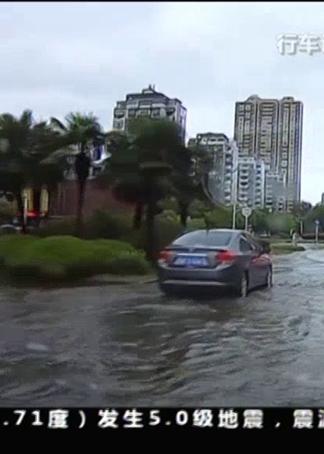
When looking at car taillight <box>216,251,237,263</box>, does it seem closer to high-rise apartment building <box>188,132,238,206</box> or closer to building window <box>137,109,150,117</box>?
high-rise apartment building <box>188,132,238,206</box>

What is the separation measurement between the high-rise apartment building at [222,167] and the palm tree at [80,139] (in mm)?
261

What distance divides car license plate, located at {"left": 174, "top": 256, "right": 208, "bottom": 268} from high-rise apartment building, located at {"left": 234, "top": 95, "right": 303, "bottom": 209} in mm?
283

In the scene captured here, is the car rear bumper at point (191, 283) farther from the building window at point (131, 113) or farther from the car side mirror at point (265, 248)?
the building window at point (131, 113)

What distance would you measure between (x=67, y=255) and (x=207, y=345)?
444 mm

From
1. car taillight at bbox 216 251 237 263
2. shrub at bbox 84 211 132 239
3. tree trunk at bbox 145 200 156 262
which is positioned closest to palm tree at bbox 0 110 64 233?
shrub at bbox 84 211 132 239

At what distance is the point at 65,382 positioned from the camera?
74.6 inches

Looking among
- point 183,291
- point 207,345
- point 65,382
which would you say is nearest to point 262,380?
point 207,345

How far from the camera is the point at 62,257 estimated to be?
77.4 inches

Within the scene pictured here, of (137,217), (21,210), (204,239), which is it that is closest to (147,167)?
(137,217)

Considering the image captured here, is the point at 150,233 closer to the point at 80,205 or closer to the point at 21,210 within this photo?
the point at 80,205

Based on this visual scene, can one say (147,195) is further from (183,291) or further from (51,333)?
(51,333)

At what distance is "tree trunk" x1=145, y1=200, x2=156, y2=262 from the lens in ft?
6.56

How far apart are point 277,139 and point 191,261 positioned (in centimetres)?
41

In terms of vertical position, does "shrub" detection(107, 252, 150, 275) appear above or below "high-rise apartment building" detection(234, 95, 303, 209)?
below
